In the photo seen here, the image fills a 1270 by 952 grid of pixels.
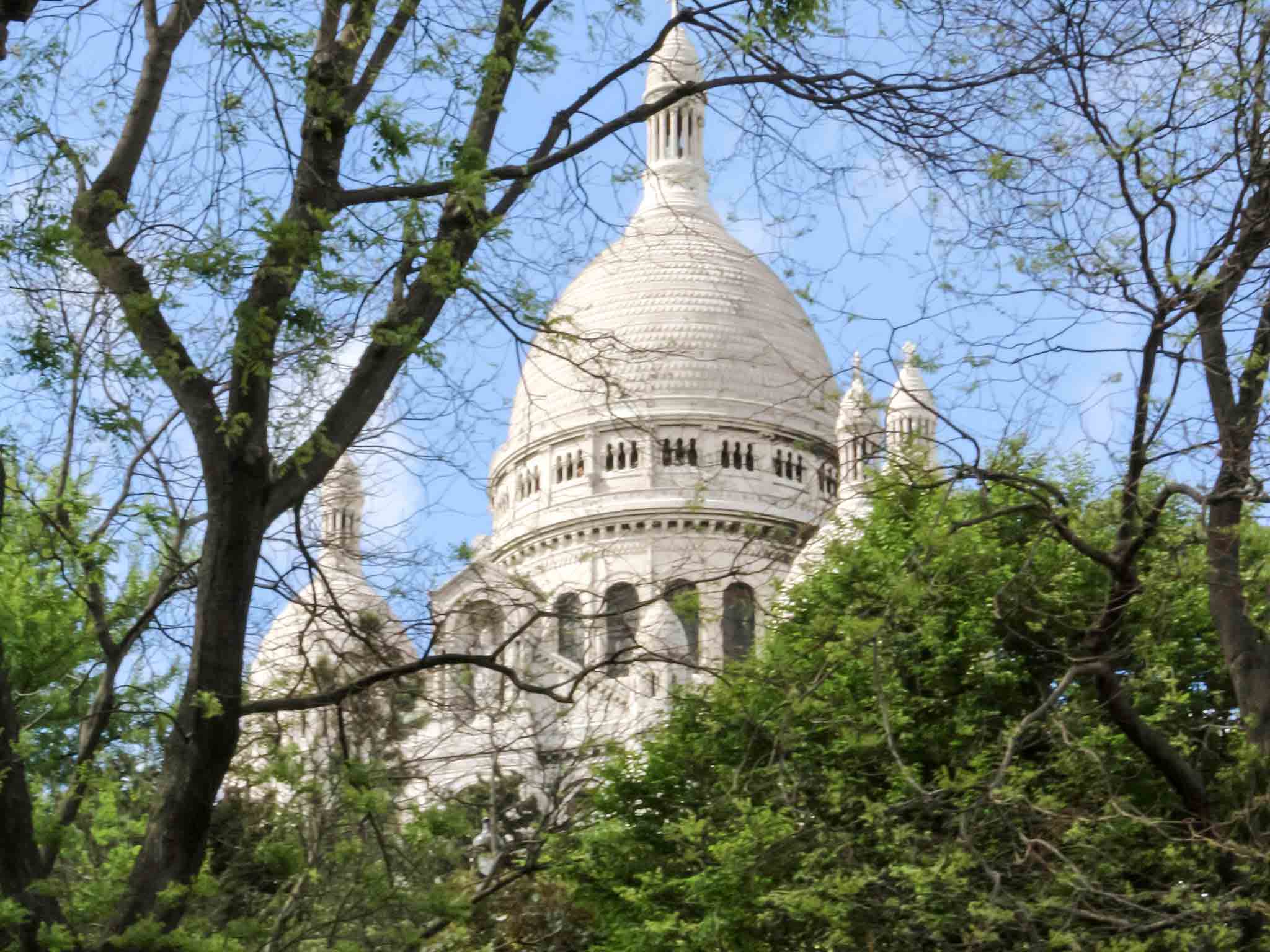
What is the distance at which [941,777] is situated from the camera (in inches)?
751

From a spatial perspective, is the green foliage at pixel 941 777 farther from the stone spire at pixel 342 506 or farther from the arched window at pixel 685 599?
the stone spire at pixel 342 506

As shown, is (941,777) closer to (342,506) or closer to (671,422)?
(342,506)

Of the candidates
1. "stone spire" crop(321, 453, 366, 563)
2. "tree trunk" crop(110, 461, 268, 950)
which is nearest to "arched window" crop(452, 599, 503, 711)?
"stone spire" crop(321, 453, 366, 563)

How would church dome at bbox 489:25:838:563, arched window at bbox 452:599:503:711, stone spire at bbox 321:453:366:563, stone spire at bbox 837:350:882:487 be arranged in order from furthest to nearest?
church dome at bbox 489:25:838:563 → stone spire at bbox 837:350:882:487 → arched window at bbox 452:599:503:711 → stone spire at bbox 321:453:366:563

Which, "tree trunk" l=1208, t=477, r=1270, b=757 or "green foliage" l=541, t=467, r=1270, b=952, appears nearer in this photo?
"tree trunk" l=1208, t=477, r=1270, b=757

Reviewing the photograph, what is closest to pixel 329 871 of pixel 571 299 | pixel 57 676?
pixel 57 676

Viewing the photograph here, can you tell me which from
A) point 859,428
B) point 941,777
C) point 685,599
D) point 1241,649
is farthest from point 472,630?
point 941,777

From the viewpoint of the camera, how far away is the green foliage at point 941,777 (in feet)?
38.6

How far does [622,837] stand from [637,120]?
52.3 feet

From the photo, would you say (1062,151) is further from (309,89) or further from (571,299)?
(571,299)

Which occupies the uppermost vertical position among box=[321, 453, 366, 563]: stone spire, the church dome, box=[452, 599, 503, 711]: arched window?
the church dome

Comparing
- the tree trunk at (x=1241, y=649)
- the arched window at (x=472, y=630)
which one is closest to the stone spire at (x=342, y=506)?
the arched window at (x=472, y=630)

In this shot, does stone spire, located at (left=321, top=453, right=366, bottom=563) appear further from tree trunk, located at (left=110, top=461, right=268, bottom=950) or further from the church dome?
the church dome

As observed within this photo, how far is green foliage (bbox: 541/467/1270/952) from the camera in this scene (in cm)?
1176
